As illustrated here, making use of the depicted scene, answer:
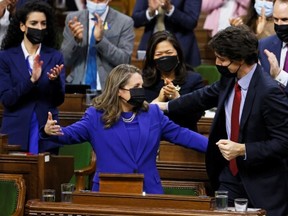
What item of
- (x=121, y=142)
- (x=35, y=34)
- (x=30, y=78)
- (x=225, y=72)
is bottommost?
(x=121, y=142)

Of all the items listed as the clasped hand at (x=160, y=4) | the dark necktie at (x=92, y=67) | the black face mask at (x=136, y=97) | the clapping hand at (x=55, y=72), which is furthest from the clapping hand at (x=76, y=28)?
the black face mask at (x=136, y=97)

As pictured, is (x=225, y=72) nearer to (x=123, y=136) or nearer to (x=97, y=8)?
(x=123, y=136)

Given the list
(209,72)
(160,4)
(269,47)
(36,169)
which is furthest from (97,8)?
(36,169)

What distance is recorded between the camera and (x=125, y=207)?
3625 millimetres

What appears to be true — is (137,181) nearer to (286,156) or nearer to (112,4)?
(286,156)

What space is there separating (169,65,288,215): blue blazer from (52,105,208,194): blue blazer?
0.29m

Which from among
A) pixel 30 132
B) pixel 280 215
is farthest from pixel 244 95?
pixel 30 132

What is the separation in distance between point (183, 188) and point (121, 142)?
1.47 ft

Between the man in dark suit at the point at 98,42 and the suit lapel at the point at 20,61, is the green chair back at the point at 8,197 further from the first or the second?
the man in dark suit at the point at 98,42

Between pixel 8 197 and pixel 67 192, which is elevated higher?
pixel 67 192

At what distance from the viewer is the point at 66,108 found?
5.57 metres

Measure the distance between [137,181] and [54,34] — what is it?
1.51m

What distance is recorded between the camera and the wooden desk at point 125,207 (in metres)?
3.56

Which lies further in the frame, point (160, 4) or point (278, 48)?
point (160, 4)
